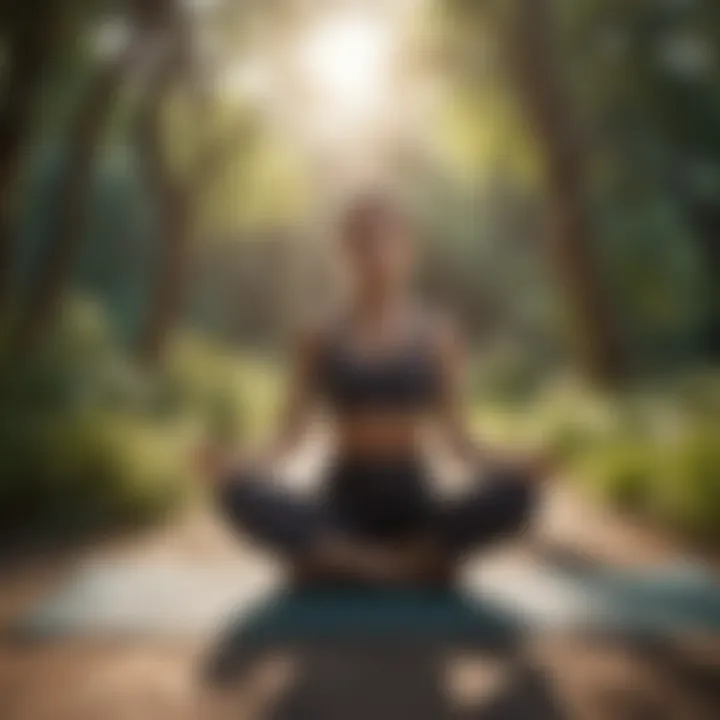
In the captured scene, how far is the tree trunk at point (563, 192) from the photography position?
1.29 meters

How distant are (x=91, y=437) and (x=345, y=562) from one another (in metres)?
0.29

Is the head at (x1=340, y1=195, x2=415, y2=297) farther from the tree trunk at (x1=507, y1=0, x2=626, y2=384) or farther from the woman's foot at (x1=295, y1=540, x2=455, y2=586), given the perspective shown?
the woman's foot at (x1=295, y1=540, x2=455, y2=586)

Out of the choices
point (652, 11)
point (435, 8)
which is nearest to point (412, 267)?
point (435, 8)

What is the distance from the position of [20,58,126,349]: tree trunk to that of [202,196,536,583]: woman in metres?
0.26

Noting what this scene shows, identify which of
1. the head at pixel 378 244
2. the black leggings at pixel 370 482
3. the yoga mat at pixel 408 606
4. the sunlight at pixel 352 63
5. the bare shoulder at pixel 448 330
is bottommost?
the yoga mat at pixel 408 606

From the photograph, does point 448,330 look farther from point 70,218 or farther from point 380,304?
point 70,218

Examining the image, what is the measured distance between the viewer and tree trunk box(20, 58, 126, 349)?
1.30 metres

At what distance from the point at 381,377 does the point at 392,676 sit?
0.99ft

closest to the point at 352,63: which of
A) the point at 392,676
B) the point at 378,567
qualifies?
the point at 378,567

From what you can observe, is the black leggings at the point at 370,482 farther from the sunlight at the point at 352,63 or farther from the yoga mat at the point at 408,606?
the sunlight at the point at 352,63

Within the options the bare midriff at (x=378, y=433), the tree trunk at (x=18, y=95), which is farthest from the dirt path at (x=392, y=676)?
the tree trunk at (x=18, y=95)

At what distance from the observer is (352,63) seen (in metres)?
1.29

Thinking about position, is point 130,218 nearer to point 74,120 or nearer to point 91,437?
point 74,120

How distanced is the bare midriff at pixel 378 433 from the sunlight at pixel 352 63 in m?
0.32
